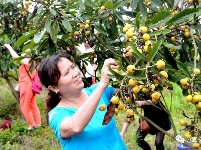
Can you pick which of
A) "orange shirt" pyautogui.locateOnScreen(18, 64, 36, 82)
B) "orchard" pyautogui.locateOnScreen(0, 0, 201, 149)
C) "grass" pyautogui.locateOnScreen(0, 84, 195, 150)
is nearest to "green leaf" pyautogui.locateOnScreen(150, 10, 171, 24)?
"orchard" pyautogui.locateOnScreen(0, 0, 201, 149)

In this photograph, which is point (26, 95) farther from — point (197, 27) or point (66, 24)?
point (197, 27)

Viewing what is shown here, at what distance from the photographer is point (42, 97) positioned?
7203 millimetres

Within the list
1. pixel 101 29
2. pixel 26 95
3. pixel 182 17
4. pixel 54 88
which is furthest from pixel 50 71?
pixel 26 95

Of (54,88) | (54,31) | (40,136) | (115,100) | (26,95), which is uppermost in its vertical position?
(54,31)

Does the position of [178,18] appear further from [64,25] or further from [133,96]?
[64,25]

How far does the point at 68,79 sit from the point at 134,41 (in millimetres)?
508

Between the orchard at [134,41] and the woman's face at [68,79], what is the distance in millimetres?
173

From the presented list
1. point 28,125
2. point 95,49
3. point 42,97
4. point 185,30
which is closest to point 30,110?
point 28,125

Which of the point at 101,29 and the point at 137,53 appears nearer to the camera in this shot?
the point at 137,53

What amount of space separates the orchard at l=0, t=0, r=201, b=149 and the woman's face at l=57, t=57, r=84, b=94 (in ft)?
0.57

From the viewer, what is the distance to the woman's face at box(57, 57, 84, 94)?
168 cm

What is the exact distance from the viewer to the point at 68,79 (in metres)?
1.68

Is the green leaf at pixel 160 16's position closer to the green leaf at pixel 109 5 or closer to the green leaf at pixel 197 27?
the green leaf at pixel 197 27

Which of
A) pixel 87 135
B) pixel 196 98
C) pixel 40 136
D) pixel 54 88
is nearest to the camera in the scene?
pixel 196 98
